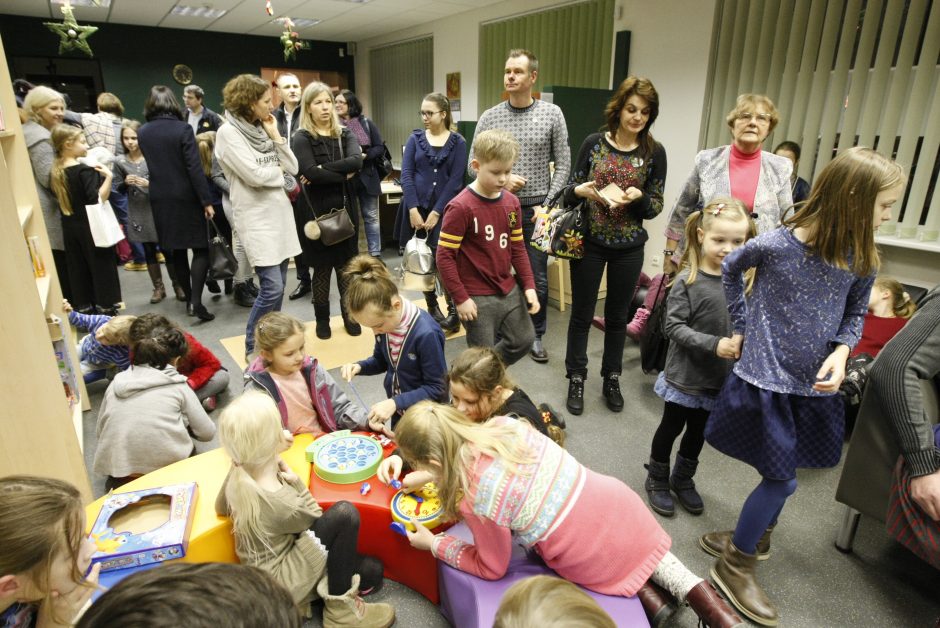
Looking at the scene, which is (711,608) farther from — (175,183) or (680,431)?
(175,183)

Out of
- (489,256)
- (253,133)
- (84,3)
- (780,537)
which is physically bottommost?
(780,537)

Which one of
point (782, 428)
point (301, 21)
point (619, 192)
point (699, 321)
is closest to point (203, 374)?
point (619, 192)

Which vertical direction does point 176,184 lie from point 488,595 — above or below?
above

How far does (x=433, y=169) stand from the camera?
3600mm

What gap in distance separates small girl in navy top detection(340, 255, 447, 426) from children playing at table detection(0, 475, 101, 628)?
91 centimetres

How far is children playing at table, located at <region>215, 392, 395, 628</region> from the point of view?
1.37m

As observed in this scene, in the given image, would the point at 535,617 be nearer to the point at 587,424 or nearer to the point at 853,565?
the point at 853,565

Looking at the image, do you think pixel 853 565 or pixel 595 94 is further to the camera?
pixel 595 94

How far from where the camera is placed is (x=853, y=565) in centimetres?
183

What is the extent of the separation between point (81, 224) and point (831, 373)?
3.84m

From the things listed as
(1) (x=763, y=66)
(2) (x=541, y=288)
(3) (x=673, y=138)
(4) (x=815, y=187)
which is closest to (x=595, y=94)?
(3) (x=673, y=138)

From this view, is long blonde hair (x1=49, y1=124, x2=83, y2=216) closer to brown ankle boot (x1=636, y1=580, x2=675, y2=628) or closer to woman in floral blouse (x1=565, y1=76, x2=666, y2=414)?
woman in floral blouse (x1=565, y1=76, x2=666, y2=414)

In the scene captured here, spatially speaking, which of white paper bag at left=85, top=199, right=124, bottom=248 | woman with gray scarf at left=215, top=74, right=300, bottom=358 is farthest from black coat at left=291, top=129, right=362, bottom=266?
white paper bag at left=85, top=199, right=124, bottom=248

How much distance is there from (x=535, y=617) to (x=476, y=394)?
899 mm
